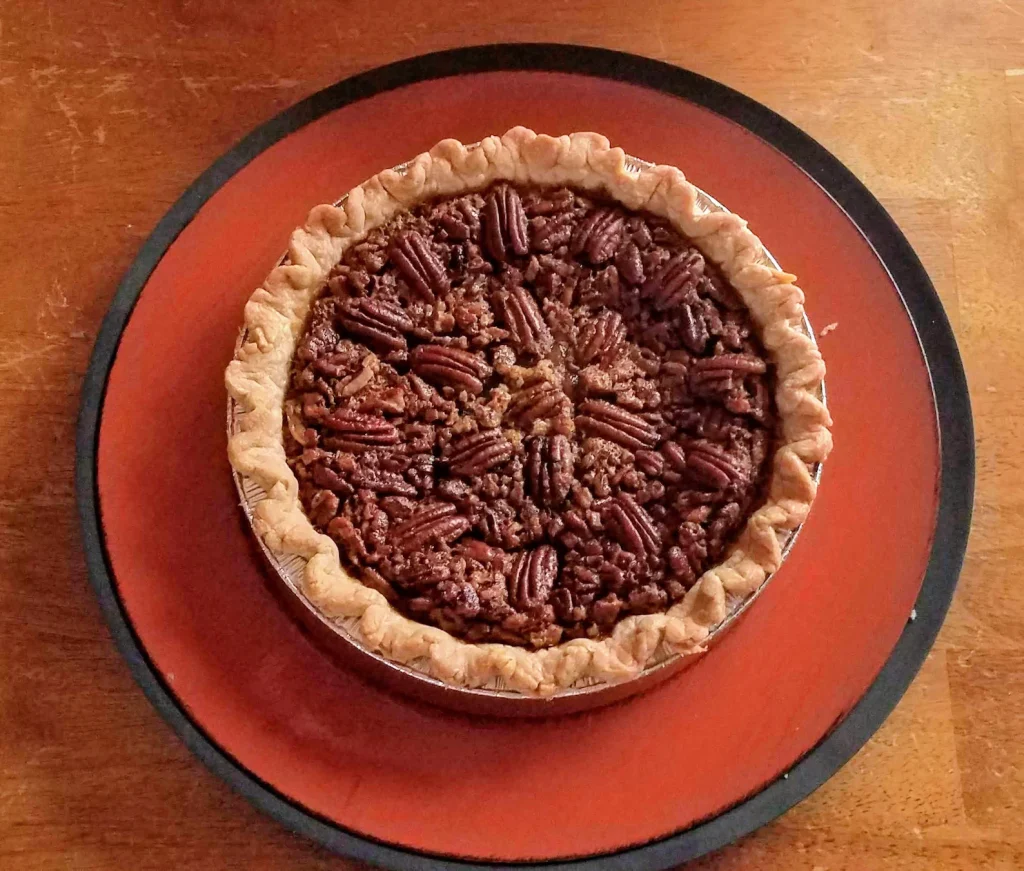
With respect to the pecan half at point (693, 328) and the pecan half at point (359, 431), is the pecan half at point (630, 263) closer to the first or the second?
the pecan half at point (693, 328)

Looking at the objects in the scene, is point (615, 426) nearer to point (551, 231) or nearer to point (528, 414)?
point (528, 414)

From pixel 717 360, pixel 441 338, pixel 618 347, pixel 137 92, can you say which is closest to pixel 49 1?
pixel 137 92

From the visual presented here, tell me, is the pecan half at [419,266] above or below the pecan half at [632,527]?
above

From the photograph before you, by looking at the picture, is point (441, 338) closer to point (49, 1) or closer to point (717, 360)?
point (717, 360)

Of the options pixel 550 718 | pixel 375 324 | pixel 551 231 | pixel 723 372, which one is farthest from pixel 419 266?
pixel 550 718

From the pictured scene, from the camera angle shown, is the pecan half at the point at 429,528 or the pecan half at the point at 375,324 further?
the pecan half at the point at 375,324

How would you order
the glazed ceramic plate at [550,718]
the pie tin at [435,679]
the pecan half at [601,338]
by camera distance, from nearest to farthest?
the pie tin at [435,679], the glazed ceramic plate at [550,718], the pecan half at [601,338]

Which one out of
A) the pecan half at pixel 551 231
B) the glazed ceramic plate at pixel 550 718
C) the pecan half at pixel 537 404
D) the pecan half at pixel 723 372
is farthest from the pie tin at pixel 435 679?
the pecan half at pixel 537 404
